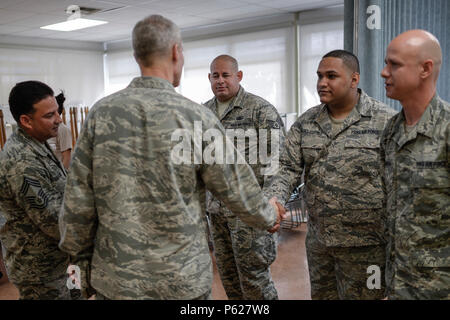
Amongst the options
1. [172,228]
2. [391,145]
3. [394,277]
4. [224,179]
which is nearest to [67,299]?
[172,228]

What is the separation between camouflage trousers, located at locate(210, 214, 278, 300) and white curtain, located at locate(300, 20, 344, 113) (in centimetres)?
446

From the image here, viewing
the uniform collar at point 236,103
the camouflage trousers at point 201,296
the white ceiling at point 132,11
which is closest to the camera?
the camouflage trousers at point 201,296

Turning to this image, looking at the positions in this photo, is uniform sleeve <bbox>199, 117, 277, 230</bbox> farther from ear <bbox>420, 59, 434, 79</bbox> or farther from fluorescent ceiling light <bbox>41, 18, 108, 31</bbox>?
fluorescent ceiling light <bbox>41, 18, 108, 31</bbox>

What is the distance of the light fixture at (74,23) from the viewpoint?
20.1 feet

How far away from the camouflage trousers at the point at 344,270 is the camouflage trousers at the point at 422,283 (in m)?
0.55

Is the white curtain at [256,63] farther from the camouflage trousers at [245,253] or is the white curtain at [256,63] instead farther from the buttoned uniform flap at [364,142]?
the buttoned uniform flap at [364,142]

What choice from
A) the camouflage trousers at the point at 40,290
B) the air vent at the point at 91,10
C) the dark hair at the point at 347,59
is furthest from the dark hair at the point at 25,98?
the air vent at the point at 91,10

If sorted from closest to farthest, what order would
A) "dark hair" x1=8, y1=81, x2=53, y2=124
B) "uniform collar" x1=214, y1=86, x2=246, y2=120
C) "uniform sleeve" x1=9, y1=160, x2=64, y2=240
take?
"uniform sleeve" x1=9, y1=160, x2=64, y2=240, "dark hair" x1=8, y1=81, x2=53, y2=124, "uniform collar" x1=214, y1=86, x2=246, y2=120

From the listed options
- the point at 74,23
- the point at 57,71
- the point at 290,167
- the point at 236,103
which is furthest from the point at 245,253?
the point at 57,71

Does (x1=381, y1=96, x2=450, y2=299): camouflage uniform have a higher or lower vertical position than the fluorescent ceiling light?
lower

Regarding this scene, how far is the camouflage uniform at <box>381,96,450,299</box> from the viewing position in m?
1.53

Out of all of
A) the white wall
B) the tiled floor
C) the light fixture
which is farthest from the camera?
the white wall

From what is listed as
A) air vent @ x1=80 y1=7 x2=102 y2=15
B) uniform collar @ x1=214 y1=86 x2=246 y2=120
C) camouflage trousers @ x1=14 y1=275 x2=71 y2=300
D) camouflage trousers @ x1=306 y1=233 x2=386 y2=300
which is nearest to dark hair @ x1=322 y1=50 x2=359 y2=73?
uniform collar @ x1=214 y1=86 x2=246 y2=120
